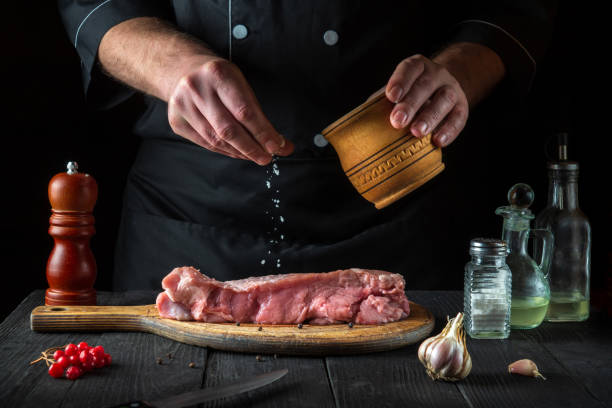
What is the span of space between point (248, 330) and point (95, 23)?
3.97ft

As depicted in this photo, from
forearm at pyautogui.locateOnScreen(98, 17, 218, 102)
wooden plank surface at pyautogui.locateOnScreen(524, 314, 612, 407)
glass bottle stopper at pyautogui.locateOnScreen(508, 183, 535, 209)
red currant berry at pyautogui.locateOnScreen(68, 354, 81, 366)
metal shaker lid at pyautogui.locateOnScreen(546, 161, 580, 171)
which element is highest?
forearm at pyautogui.locateOnScreen(98, 17, 218, 102)

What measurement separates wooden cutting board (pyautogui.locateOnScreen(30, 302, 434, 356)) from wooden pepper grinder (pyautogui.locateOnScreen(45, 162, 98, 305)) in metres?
0.13

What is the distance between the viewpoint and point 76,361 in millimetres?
1481

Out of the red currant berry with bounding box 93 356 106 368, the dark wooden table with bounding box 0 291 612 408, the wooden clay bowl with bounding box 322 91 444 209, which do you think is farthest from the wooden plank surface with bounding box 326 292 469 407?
the red currant berry with bounding box 93 356 106 368

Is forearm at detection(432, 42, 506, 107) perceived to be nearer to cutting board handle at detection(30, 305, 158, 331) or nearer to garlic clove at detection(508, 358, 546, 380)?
garlic clove at detection(508, 358, 546, 380)

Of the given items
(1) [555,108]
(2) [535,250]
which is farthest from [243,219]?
(1) [555,108]

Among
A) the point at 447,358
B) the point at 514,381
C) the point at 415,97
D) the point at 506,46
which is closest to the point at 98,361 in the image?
the point at 447,358

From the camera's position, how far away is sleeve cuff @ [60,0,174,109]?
2303 millimetres

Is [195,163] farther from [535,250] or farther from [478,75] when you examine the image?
[535,250]

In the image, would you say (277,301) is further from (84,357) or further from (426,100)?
(426,100)

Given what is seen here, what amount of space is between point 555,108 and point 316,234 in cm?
124

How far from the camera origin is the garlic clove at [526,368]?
4.87ft

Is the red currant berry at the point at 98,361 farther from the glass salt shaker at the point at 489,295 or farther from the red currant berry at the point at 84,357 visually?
the glass salt shaker at the point at 489,295

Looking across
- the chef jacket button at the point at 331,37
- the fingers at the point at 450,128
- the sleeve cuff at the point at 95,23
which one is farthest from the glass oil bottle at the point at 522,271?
the sleeve cuff at the point at 95,23
